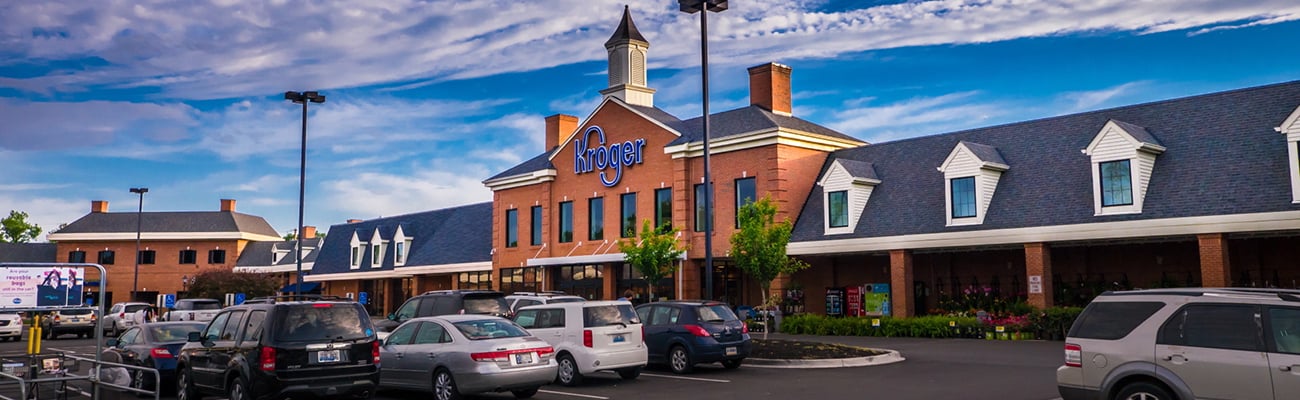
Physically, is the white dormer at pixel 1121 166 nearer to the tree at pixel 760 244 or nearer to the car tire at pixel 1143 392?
the tree at pixel 760 244

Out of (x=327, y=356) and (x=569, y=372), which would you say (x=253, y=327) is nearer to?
(x=327, y=356)

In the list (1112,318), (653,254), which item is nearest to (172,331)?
(653,254)

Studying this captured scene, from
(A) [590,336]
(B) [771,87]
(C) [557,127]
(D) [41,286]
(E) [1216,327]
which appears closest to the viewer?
(E) [1216,327]

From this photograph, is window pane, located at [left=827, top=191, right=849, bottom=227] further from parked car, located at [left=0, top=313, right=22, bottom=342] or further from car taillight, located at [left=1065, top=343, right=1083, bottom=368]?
parked car, located at [left=0, top=313, right=22, bottom=342]

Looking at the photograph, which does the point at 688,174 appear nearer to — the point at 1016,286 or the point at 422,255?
the point at 1016,286

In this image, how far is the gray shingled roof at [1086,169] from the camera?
82.9ft

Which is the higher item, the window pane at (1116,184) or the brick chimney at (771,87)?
the brick chimney at (771,87)

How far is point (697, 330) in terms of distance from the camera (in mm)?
19344

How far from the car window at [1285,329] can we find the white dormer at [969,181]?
1979 cm

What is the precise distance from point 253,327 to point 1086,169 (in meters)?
23.5

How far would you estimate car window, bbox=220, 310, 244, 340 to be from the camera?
14.3 m

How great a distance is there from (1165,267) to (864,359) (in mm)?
12597

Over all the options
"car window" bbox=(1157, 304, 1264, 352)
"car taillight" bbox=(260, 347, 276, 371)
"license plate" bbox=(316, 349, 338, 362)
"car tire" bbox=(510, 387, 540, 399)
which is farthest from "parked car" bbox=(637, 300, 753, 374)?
"car window" bbox=(1157, 304, 1264, 352)

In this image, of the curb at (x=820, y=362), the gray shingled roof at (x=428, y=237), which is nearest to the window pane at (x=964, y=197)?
the curb at (x=820, y=362)
